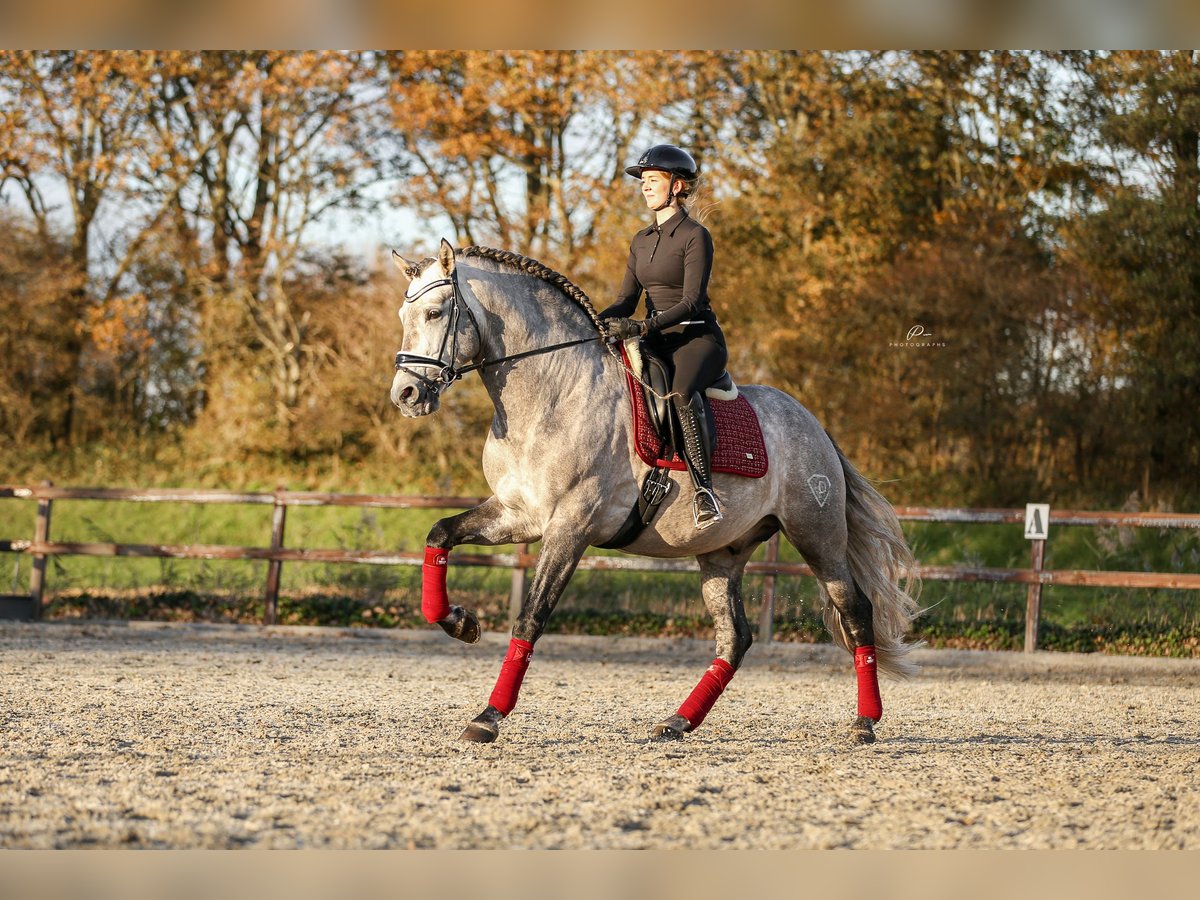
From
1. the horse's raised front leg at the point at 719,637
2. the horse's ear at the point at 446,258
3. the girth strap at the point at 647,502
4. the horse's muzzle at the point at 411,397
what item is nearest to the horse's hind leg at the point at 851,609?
the horse's raised front leg at the point at 719,637

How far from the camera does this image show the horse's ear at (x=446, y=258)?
5621 millimetres

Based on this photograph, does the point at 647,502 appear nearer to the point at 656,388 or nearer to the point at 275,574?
the point at 656,388

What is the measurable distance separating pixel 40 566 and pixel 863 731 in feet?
28.3

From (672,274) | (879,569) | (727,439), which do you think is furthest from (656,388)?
(879,569)

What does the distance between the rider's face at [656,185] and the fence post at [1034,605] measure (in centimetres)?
644

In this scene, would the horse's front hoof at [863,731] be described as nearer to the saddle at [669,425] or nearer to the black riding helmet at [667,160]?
the saddle at [669,425]

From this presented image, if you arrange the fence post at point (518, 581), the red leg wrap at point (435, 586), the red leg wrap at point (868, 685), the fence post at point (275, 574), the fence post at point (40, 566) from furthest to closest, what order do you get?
1. the fence post at point (40, 566)
2. the fence post at point (275, 574)
3. the fence post at point (518, 581)
4. the red leg wrap at point (868, 685)
5. the red leg wrap at point (435, 586)

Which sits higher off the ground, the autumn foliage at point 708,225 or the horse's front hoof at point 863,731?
the autumn foliage at point 708,225

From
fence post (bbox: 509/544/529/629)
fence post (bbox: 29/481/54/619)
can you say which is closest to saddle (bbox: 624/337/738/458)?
fence post (bbox: 509/544/529/629)

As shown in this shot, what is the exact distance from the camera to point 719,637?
21.2 ft

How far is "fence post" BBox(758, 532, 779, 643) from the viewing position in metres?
11.4

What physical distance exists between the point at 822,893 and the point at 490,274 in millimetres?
3441

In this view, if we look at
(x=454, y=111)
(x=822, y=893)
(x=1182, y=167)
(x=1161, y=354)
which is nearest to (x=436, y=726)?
(x=822, y=893)
